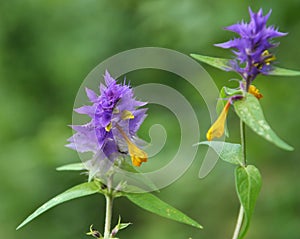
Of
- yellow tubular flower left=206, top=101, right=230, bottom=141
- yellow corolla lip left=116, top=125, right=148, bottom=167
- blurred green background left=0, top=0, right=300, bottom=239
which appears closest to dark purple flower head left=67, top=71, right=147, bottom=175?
yellow corolla lip left=116, top=125, right=148, bottom=167

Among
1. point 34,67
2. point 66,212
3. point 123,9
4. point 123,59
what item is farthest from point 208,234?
point 34,67

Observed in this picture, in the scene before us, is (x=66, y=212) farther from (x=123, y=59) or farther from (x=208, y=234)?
(x=123, y=59)

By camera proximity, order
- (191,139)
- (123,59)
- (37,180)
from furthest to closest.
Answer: (37,180)
(123,59)
(191,139)

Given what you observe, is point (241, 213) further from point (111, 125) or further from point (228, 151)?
point (111, 125)

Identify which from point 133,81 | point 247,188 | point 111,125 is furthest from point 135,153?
point 133,81

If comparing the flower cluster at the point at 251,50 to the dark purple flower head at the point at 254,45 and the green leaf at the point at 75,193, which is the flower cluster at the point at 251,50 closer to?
the dark purple flower head at the point at 254,45

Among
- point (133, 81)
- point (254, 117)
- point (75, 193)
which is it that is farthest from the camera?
point (133, 81)
